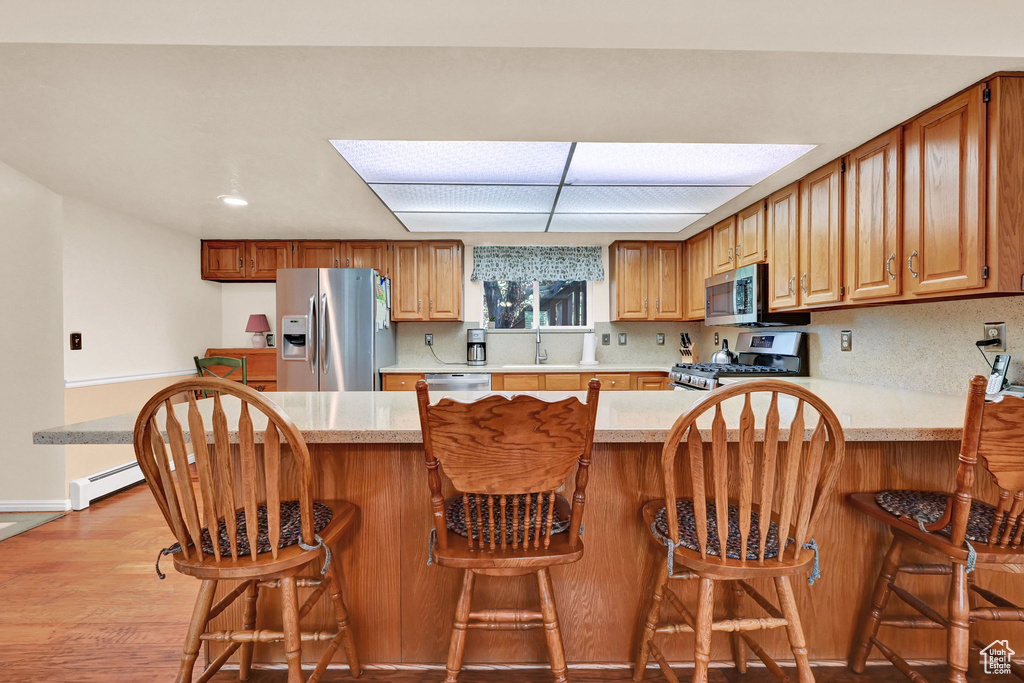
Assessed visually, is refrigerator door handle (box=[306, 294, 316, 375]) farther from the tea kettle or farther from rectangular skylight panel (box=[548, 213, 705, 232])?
the tea kettle

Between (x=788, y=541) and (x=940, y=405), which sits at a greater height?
(x=940, y=405)

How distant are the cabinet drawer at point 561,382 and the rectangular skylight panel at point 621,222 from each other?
119 cm

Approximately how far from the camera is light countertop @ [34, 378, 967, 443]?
1.32m

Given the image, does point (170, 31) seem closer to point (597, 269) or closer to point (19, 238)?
point (19, 238)

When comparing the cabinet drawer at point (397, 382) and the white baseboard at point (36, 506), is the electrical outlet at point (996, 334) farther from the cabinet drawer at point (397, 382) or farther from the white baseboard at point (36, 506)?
the white baseboard at point (36, 506)

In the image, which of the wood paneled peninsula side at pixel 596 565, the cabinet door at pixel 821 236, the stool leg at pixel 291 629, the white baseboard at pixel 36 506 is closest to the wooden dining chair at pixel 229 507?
the stool leg at pixel 291 629

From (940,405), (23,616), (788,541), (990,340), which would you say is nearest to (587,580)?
(788,541)

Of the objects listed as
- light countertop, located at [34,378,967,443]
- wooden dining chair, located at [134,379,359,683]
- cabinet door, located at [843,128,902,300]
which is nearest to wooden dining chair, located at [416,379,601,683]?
light countertop, located at [34,378,967,443]

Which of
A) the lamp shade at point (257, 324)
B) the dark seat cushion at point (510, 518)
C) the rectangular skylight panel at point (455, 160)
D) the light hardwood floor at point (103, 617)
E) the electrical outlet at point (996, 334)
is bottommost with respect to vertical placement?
the light hardwood floor at point (103, 617)

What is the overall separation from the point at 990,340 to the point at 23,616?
3.93 metres

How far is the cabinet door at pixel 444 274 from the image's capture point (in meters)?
4.37

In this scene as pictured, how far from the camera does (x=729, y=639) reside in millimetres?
1616

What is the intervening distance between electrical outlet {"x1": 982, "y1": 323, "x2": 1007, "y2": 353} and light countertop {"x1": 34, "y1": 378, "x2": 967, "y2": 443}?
0.23m

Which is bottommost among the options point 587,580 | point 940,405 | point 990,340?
point 587,580
